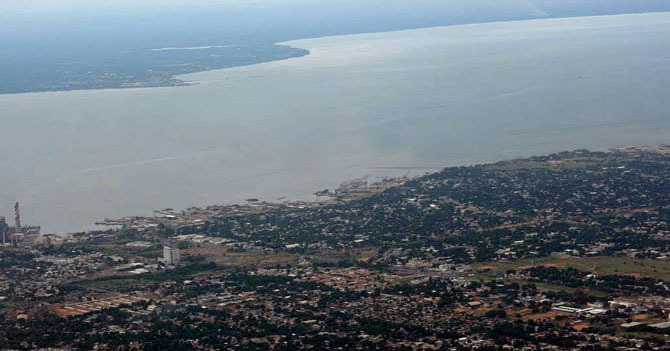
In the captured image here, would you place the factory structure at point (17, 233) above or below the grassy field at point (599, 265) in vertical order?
below

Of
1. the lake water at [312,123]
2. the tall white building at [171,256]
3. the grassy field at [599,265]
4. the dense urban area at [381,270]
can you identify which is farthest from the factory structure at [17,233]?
the grassy field at [599,265]

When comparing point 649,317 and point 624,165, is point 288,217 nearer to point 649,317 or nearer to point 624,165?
point 624,165

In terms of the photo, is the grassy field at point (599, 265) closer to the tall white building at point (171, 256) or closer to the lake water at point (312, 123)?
the tall white building at point (171, 256)

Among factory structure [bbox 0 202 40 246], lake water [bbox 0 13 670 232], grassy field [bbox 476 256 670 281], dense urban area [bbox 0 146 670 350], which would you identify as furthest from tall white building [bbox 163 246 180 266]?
grassy field [bbox 476 256 670 281]

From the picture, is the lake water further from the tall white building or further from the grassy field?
the grassy field

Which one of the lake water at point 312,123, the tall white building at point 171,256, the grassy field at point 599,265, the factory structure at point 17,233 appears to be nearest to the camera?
Answer: the grassy field at point 599,265

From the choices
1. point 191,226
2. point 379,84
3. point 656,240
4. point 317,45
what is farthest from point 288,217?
point 317,45
